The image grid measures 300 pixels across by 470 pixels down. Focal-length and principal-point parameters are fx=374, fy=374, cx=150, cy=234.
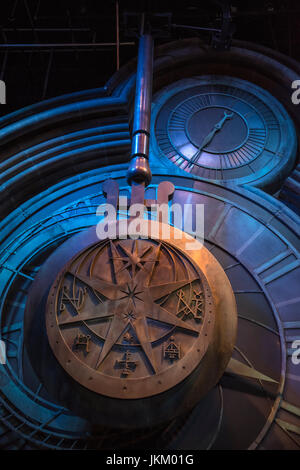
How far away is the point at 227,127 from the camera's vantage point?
18.7 feet

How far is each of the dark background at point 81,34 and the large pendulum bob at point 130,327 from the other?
13.3 ft

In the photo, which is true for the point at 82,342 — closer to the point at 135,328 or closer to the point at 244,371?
the point at 135,328

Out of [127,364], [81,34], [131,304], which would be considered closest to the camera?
[127,364]

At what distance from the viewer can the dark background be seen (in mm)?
6520

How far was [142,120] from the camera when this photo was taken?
4.55 metres

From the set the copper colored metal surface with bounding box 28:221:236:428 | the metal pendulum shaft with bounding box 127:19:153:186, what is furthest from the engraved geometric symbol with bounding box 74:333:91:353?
the metal pendulum shaft with bounding box 127:19:153:186

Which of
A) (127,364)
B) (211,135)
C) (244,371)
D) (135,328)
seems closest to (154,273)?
(135,328)

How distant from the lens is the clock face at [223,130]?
211 inches

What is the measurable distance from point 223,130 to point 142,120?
165 centimetres

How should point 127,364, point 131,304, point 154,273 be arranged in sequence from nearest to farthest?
point 127,364 → point 131,304 → point 154,273

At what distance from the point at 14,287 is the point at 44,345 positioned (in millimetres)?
1330

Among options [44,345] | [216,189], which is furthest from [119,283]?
[216,189]

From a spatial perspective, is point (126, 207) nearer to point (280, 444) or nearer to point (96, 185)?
point (96, 185)

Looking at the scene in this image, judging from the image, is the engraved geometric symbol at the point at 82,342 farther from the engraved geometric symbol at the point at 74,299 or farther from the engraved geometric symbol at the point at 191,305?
the engraved geometric symbol at the point at 191,305
